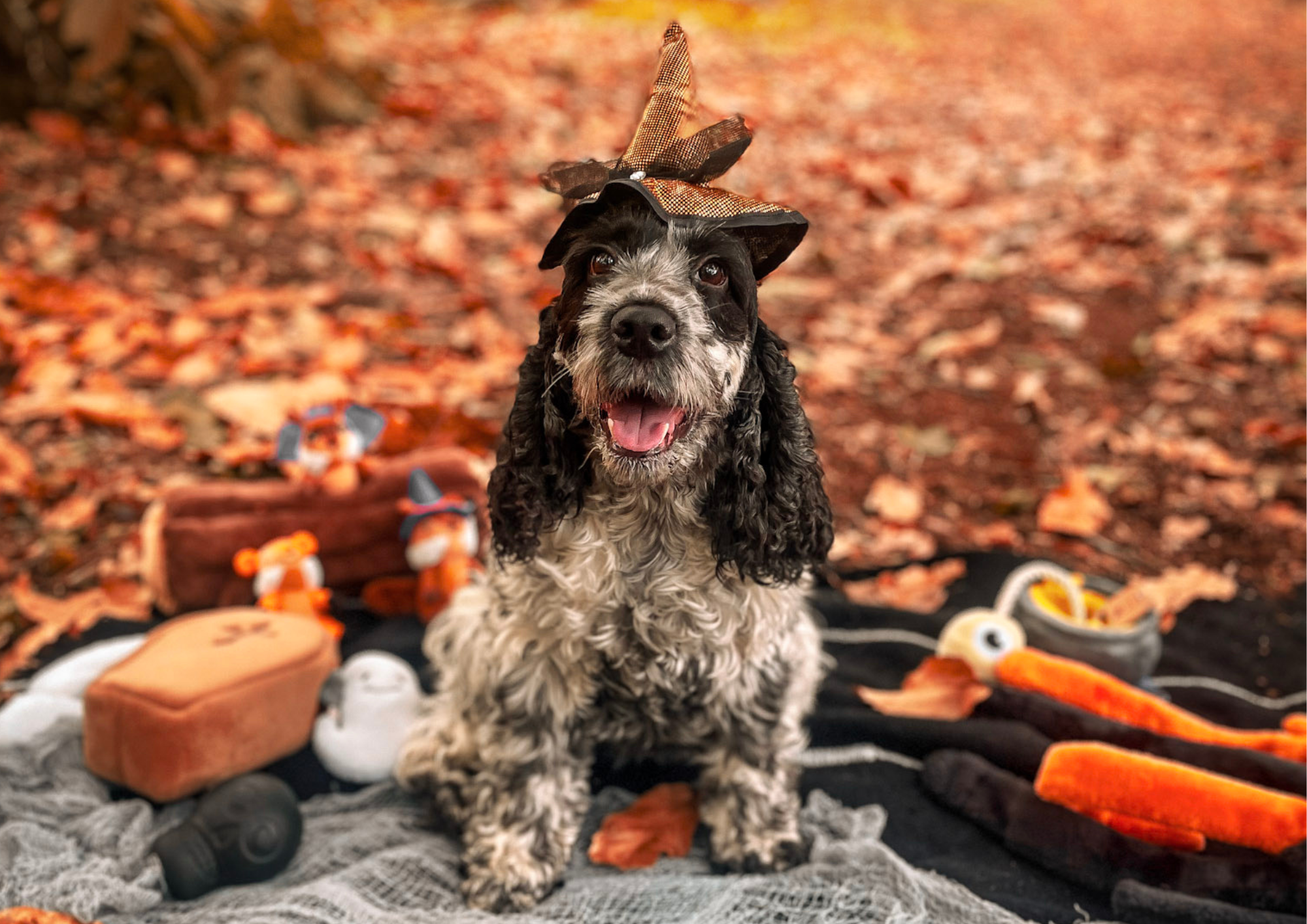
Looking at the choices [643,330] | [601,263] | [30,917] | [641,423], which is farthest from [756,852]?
[30,917]

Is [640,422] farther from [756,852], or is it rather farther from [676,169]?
[756,852]

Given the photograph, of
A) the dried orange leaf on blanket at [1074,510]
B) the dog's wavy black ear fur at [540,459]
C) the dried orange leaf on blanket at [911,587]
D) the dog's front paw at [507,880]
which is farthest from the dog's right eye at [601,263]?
the dried orange leaf on blanket at [1074,510]

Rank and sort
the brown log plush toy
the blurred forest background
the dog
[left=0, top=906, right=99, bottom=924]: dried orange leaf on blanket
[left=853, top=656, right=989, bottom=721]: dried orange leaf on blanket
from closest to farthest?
the dog
[left=0, top=906, right=99, bottom=924]: dried orange leaf on blanket
[left=853, top=656, right=989, bottom=721]: dried orange leaf on blanket
the brown log plush toy
the blurred forest background

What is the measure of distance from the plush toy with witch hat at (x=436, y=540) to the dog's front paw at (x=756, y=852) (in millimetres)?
1388

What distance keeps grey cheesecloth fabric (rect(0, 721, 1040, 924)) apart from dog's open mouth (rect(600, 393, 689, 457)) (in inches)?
50.4

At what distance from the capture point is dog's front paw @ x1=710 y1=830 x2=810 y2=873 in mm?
2699

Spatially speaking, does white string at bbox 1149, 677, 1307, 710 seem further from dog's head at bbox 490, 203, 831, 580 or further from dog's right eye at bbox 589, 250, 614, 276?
dog's right eye at bbox 589, 250, 614, 276

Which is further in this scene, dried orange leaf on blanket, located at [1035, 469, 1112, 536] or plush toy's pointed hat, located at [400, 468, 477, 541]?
dried orange leaf on blanket, located at [1035, 469, 1112, 536]

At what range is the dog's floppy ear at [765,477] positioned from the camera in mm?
2301

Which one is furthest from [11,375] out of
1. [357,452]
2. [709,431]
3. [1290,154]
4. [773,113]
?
[1290,154]

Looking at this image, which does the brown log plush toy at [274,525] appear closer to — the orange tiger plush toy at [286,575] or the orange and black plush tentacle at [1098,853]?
the orange tiger plush toy at [286,575]

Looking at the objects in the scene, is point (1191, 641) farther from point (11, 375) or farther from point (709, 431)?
point (11, 375)

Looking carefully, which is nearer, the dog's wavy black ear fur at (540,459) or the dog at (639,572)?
the dog at (639,572)

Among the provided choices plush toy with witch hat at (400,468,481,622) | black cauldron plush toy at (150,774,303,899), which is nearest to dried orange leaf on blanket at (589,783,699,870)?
black cauldron plush toy at (150,774,303,899)
